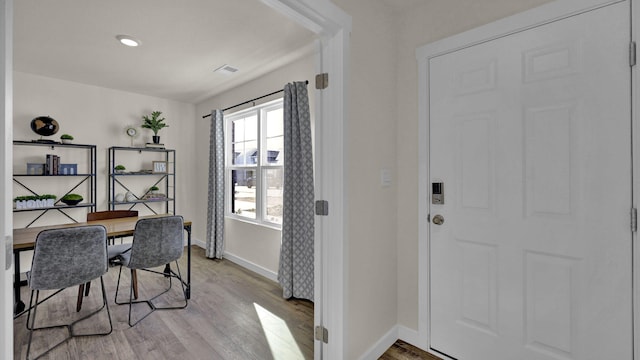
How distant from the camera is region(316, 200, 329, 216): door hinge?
173 cm

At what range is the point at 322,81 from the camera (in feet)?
5.73

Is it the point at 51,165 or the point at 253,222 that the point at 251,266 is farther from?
the point at 51,165

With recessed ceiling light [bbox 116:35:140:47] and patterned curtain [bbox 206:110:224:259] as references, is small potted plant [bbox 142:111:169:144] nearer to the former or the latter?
patterned curtain [bbox 206:110:224:259]

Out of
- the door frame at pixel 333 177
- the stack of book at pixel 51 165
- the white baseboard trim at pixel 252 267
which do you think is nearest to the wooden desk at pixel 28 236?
the white baseboard trim at pixel 252 267

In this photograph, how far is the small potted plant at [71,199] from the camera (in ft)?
12.1

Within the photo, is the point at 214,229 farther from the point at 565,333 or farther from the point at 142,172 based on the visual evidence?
the point at 565,333

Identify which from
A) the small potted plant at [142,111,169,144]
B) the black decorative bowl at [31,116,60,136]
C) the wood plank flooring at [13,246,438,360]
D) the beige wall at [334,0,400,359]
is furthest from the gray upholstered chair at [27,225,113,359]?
the small potted plant at [142,111,169,144]

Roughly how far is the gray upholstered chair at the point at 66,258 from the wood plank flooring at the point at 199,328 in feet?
0.69

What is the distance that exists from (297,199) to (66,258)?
1826 millimetres

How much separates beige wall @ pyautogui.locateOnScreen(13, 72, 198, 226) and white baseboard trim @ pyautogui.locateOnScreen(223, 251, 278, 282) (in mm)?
1460

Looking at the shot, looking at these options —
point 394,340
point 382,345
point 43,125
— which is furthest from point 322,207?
point 43,125

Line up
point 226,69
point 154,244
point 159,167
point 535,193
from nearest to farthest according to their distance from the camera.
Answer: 1. point 535,193
2. point 154,244
3. point 226,69
4. point 159,167

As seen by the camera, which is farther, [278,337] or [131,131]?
[131,131]

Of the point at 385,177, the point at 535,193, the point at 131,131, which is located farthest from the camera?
the point at 131,131
